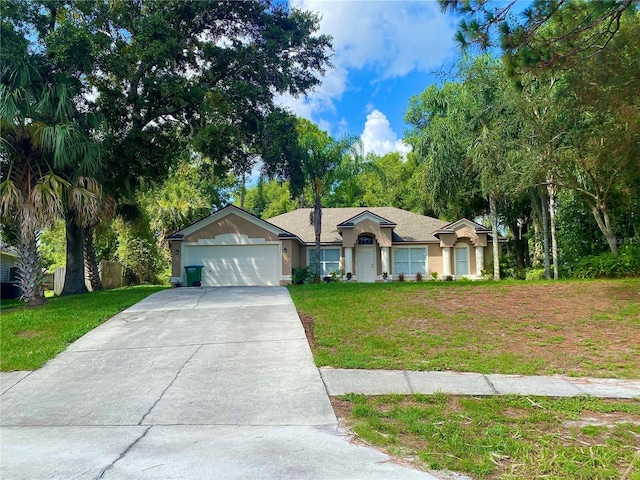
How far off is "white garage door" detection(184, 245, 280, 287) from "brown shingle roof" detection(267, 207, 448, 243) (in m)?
3.57

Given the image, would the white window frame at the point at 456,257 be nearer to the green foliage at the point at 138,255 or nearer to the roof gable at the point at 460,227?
the roof gable at the point at 460,227

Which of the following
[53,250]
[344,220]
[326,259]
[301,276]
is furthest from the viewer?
[53,250]

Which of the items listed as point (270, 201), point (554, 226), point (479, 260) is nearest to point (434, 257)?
point (479, 260)

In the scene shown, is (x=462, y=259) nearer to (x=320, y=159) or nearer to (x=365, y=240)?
(x=365, y=240)

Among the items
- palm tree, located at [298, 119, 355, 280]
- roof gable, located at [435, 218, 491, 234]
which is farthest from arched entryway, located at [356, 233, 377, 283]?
palm tree, located at [298, 119, 355, 280]

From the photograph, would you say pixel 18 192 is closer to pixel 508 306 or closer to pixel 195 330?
pixel 195 330

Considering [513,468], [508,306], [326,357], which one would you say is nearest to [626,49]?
[508,306]

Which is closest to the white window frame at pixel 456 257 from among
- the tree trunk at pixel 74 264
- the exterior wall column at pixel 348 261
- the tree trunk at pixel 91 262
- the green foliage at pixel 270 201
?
the exterior wall column at pixel 348 261

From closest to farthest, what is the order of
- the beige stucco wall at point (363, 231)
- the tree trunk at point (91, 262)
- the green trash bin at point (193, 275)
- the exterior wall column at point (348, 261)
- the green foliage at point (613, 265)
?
1. the green foliage at point (613, 265)
2. the tree trunk at point (91, 262)
3. the green trash bin at point (193, 275)
4. the beige stucco wall at point (363, 231)
5. the exterior wall column at point (348, 261)

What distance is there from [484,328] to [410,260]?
47.0ft

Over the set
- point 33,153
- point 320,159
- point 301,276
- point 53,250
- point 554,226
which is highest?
point 320,159

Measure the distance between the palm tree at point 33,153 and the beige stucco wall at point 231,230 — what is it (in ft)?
24.1

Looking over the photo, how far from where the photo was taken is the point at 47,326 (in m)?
11.0

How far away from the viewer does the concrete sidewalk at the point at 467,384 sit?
652 centimetres
